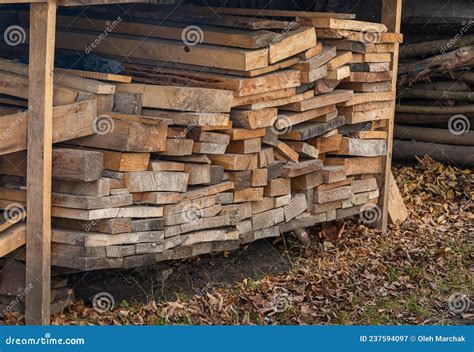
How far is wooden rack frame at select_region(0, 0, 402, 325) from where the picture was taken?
317 inches

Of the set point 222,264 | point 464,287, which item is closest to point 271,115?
point 222,264

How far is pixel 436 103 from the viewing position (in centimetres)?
1331

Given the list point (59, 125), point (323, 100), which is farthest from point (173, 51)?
point (323, 100)

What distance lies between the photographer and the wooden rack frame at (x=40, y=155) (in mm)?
8055

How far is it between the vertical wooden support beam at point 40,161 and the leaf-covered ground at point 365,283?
14.0 inches

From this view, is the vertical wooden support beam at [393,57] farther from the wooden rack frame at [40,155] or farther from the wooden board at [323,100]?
the wooden rack frame at [40,155]

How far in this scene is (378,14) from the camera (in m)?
11.9

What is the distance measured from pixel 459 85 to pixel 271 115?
4.24 m

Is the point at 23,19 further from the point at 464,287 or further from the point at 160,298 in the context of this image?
the point at 464,287

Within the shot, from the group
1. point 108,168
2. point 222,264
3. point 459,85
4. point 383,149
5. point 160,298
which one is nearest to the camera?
point 108,168

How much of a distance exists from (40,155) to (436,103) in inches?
253

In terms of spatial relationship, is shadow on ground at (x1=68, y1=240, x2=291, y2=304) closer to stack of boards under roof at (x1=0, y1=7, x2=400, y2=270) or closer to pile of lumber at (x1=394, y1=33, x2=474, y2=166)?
stack of boards under roof at (x1=0, y1=7, x2=400, y2=270)

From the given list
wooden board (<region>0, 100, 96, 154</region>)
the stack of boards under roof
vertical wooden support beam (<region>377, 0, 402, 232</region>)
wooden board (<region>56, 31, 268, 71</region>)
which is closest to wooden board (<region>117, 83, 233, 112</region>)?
the stack of boards under roof

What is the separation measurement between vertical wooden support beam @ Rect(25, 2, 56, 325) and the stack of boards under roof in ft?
0.67
